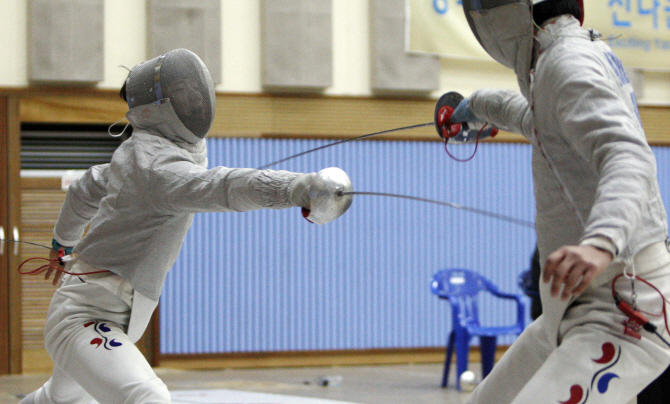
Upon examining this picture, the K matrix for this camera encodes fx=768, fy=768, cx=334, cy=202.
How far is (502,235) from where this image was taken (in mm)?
5352

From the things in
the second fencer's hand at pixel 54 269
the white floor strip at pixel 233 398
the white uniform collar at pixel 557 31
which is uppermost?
the white uniform collar at pixel 557 31

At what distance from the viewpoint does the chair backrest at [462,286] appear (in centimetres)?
435

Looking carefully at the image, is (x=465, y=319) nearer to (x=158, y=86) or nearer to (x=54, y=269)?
(x=54, y=269)

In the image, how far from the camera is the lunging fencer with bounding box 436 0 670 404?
3.53 feet

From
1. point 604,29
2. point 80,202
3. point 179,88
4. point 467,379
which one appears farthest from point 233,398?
point 604,29

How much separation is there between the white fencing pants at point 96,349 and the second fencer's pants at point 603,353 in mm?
876

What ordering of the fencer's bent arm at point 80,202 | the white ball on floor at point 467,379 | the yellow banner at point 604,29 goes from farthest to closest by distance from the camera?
the yellow banner at point 604,29
the white ball on floor at point 467,379
the fencer's bent arm at point 80,202

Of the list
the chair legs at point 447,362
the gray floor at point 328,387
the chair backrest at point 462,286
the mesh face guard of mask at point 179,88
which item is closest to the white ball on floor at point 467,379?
the gray floor at point 328,387

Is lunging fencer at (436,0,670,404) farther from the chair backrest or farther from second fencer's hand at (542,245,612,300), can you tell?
the chair backrest

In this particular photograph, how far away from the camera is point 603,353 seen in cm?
120

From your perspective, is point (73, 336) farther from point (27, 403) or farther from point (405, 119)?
point (405, 119)

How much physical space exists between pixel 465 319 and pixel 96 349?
2822 millimetres

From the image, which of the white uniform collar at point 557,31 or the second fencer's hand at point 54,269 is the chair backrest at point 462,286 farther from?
the white uniform collar at point 557,31

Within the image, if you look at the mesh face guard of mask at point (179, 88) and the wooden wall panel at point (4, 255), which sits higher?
the mesh face guard of mask at point (179, 88)
